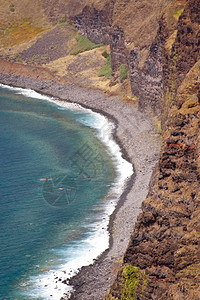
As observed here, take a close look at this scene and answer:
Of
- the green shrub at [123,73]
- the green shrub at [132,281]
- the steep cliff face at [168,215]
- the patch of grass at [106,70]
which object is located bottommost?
the patch of grass at [106,70]

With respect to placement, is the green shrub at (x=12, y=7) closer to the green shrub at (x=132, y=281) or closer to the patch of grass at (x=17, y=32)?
the patch of grass at (x=17, y=32)

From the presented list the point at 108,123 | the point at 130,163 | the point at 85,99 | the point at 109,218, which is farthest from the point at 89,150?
the point at 85,99

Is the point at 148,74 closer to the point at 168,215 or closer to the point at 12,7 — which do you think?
the point at 168,215

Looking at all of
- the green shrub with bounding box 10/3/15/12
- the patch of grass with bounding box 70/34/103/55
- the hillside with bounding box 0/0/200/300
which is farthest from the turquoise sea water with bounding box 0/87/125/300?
the green shrub with bounding box 10/3/15/12

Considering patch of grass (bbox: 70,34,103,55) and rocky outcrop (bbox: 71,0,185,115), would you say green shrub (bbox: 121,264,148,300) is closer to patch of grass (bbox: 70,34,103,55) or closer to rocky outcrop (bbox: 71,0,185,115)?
rocky outcrop (bbox: 71,0,185,115)

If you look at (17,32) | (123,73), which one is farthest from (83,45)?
(17,32)

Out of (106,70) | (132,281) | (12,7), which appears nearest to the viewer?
(132,281)

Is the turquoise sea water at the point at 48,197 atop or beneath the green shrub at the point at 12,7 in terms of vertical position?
beneath

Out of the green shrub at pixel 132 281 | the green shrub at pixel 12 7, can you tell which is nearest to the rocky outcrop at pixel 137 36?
the green shrub at pixel 12 7
